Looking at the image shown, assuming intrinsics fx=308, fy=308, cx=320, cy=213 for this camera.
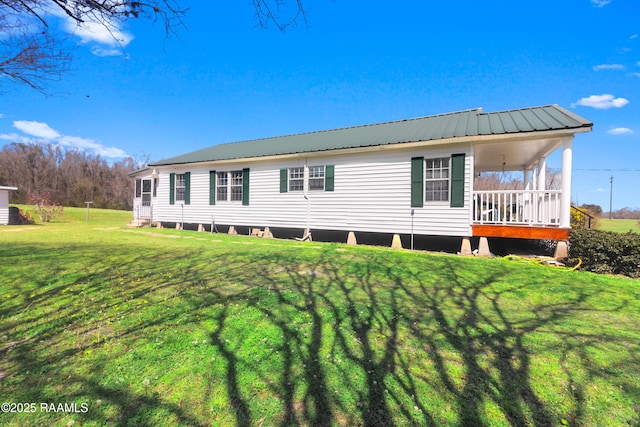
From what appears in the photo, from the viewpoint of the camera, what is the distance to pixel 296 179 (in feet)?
41.6

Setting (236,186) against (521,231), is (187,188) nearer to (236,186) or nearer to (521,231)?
(236,186)

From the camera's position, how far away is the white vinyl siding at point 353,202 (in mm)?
9758

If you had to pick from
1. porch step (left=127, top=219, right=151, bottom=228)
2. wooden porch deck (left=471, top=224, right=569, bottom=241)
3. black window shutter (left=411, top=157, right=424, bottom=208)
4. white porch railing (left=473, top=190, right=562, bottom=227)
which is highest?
black window shutter (left=411, top=157, right=424, bottom=208)

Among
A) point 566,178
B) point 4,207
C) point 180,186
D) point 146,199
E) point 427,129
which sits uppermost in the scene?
point 427,129

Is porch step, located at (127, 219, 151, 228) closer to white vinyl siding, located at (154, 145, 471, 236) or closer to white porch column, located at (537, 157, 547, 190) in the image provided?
white vinyl siding, located at (154, 145, 471, 236)

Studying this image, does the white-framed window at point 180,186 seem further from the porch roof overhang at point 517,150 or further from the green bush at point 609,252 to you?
the green bush at point 609,252

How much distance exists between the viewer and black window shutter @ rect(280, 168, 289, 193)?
1283 centimetres

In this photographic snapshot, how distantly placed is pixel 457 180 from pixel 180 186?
13.8 meters

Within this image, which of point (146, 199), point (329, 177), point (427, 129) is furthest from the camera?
point (146, 199)

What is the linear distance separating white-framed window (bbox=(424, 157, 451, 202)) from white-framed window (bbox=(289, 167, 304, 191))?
4.92m

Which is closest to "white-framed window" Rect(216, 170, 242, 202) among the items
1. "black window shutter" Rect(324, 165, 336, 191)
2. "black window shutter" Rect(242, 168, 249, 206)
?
"black window shutter" Rect(242, 168, 249, 206)

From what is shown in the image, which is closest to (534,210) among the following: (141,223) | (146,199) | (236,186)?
(236,186)

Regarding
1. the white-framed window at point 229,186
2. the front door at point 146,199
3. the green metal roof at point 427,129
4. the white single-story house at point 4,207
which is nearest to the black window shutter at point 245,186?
the white-framed window at point 229,186

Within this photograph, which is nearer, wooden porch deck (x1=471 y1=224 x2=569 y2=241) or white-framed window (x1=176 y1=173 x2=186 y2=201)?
wooden porch deck (x1=471 y1=224 x2=569 y2=241)
